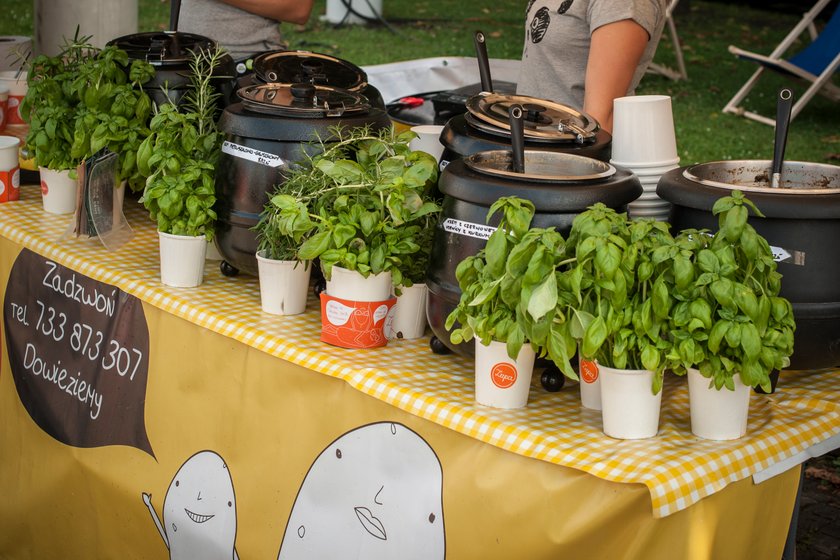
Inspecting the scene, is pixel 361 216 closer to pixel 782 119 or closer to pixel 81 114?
pixel 782 119

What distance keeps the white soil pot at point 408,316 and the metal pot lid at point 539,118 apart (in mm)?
382

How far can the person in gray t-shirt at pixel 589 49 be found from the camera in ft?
8.77

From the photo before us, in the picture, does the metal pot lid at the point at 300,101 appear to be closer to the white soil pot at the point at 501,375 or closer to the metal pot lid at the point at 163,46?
the metal pot lid at the point at 163,46

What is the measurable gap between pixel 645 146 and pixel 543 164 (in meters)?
0.25

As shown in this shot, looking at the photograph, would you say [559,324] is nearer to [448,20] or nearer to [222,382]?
[222,382]

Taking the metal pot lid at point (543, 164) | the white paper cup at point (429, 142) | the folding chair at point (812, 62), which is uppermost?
the folding chair at point (812, 62)

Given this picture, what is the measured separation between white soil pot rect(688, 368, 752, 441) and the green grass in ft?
19.6

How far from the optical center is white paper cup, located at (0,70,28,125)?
363 centimetres

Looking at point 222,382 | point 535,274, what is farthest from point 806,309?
point 222,382

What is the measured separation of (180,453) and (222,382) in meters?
0.24

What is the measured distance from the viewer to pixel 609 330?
162 cm

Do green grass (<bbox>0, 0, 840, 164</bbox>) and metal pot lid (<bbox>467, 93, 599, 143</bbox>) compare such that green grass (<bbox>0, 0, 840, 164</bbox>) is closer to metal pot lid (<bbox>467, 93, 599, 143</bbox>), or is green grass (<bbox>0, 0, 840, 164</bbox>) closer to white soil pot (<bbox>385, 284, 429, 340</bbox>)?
metal pot lid (<bbox>467, 93, 599, 143</bbox>)

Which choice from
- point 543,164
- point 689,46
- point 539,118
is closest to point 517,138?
point 543,164

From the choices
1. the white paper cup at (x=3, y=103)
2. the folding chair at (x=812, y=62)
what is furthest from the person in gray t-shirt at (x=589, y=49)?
the folding chair at (x=812, y=62)
